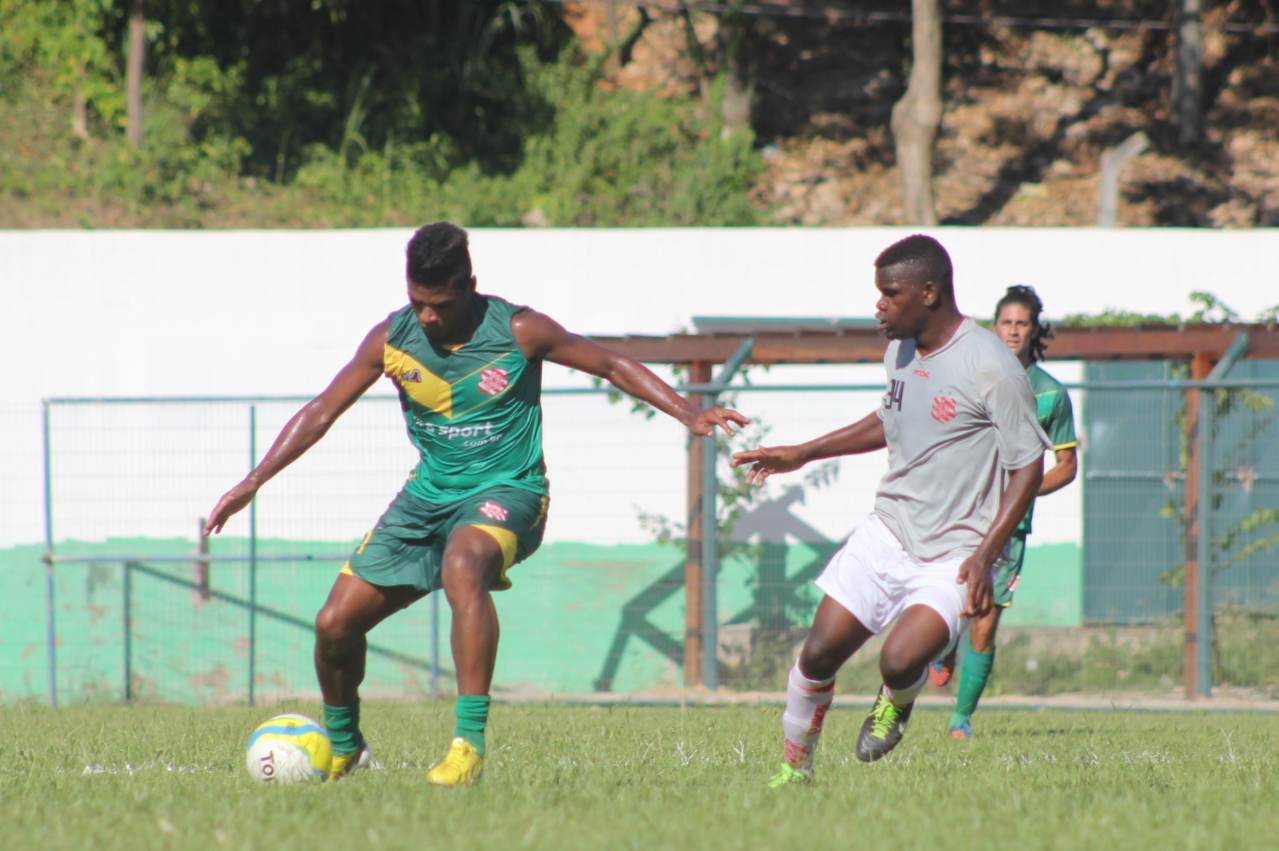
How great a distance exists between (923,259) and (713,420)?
1.00m

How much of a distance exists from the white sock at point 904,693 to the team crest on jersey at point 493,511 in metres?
1.57

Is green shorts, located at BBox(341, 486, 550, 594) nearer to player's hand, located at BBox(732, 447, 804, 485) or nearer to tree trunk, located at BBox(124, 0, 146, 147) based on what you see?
player's hand, located at BBox(732, 447, 804, 485)

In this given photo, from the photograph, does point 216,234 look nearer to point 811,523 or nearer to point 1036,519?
point 811,523

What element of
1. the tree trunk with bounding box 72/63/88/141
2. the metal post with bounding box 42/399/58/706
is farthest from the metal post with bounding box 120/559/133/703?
the tree trunk with bounding box 72/63/88/141

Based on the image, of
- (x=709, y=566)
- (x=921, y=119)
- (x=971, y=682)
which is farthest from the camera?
(x=921, y=119)

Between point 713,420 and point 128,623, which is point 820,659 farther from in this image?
point 128,623

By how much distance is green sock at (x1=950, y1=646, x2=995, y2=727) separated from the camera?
7203 millimetres

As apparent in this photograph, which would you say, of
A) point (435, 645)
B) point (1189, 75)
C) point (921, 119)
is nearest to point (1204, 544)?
point (435, 645)

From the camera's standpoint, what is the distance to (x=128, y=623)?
11125 millimetres

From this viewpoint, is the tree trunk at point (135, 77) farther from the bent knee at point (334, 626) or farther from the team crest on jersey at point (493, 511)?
the team crest on jersey at point (493, 511)

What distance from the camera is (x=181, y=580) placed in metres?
11.3

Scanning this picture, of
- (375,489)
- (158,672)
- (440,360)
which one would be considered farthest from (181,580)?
(440,360)

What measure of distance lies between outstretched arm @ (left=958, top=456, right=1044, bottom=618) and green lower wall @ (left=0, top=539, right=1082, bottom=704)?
6.01m

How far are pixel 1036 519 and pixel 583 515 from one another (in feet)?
12.3
